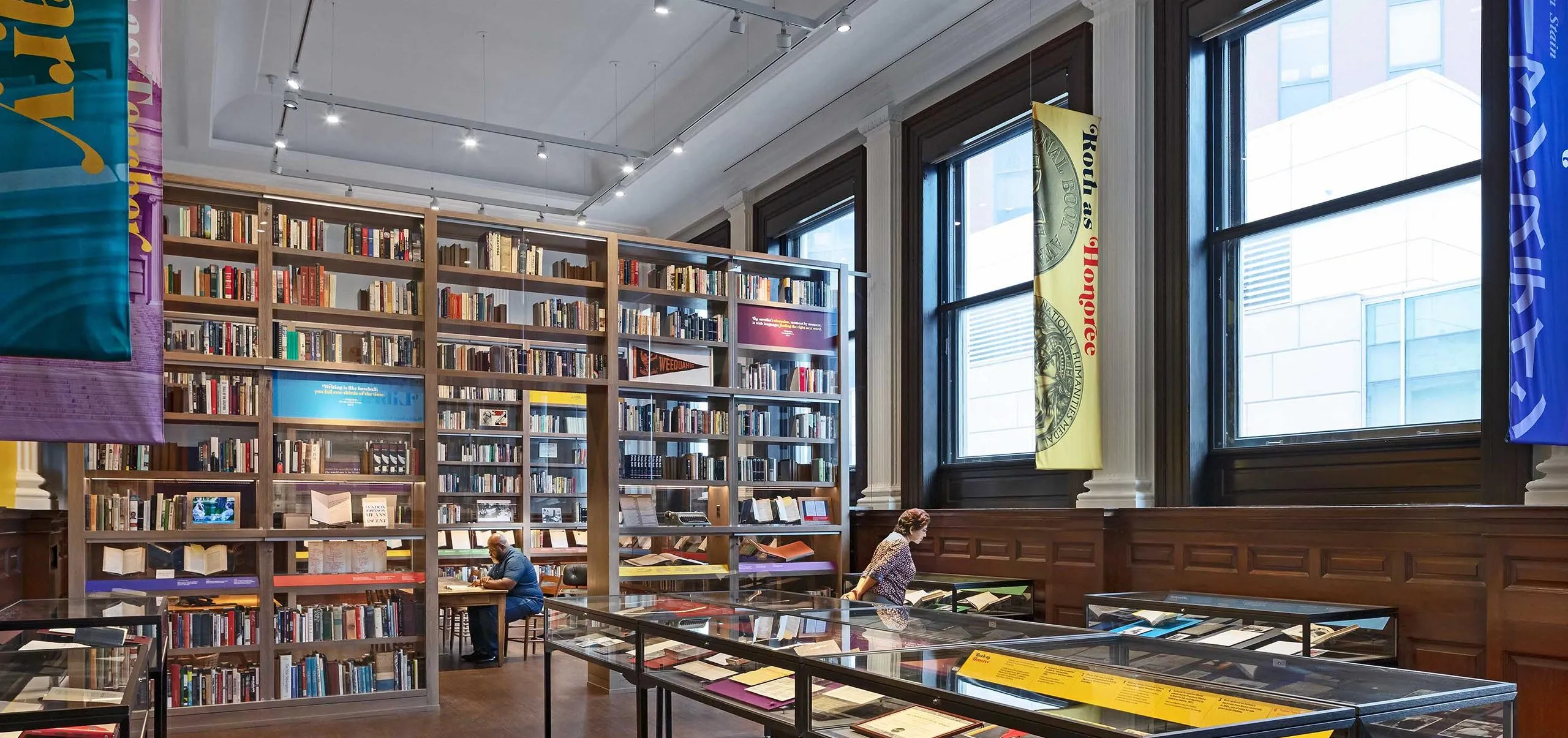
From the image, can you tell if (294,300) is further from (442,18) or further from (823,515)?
(823,515)

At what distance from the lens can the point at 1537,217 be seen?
4.64 m

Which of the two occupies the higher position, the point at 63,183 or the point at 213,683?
the point at 63,183

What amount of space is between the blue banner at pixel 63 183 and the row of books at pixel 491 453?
8884 mm

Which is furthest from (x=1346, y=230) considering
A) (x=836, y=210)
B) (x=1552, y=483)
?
(x=836, y=210)

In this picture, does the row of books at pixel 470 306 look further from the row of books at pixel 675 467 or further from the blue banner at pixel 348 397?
the row of books at pixel 675 467

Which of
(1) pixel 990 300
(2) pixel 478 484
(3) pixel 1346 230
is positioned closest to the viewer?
(3) pixel 1346 230

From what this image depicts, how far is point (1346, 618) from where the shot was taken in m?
5.35

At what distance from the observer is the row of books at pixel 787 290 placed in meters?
9.70

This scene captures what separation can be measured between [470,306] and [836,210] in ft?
14.6

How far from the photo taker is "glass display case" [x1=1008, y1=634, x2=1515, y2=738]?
2.48 meters

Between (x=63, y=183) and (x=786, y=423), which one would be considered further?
(x=786, y=423)

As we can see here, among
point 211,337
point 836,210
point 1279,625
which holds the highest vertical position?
point 836,210

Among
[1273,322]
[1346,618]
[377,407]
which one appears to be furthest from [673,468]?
[1346,618]

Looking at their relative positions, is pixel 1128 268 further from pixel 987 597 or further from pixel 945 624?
pixel 945 624
